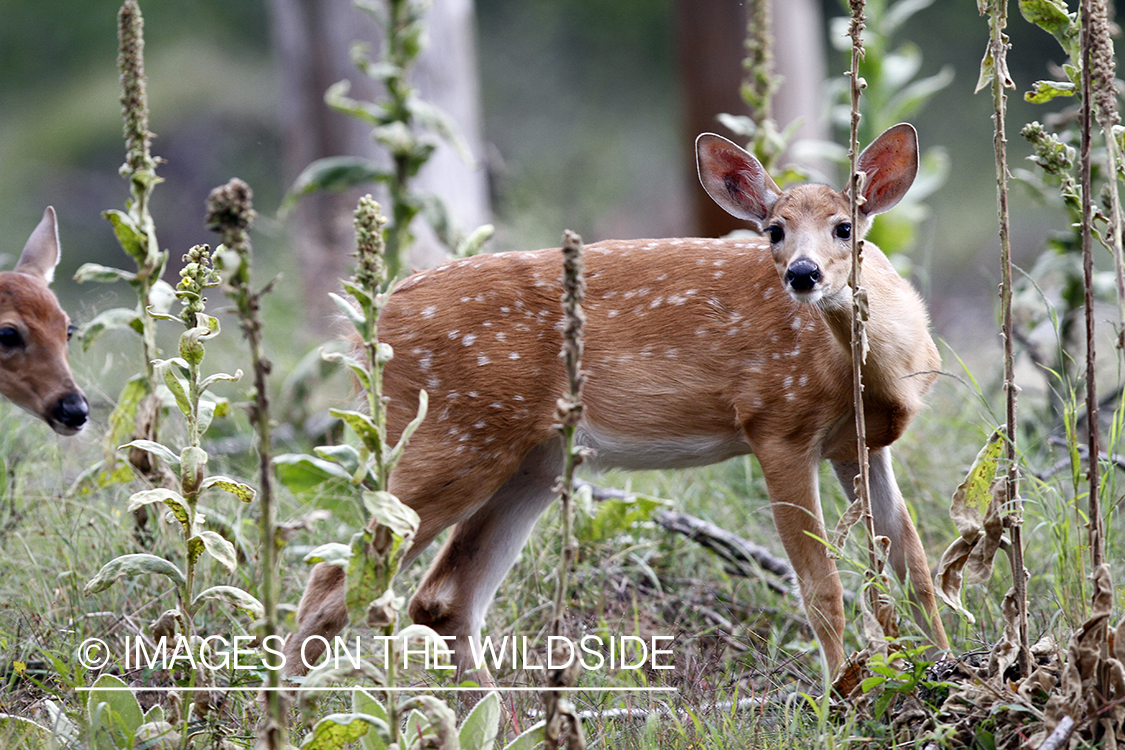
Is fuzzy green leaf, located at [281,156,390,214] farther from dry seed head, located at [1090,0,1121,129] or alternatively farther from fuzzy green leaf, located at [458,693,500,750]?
dry seed head, located at [1090,0,1121,129]

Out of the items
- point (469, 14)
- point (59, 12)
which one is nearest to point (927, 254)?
point (469, 14)

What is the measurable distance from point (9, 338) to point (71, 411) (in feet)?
1.04

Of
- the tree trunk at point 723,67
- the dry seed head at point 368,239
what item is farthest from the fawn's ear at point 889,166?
the tree trunk at point 723,67

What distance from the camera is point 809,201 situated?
341 cm

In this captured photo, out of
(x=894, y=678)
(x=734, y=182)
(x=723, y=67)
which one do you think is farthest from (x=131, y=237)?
(x=723, y=67)

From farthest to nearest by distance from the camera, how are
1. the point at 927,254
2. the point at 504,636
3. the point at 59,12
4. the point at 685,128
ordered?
the point at 59,12
the point at 685,128
the point at 927,254
the point at 504,636

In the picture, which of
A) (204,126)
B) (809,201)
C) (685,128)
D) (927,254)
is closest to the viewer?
(809,201)

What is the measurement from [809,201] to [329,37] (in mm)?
4905

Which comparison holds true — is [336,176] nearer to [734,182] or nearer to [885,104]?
[734,182]

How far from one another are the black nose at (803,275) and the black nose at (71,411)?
224cm

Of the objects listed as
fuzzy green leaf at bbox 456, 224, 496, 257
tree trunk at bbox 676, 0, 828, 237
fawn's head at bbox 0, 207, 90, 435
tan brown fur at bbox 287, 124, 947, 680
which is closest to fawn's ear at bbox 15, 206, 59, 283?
fawn's head at bbox 0, 207, 90, 435

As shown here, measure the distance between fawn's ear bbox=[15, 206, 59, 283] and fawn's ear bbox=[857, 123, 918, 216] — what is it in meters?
2.69

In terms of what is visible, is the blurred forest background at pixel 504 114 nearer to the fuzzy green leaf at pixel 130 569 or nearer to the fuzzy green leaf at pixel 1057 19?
the fuzzy green leaf at pixel 1057 19

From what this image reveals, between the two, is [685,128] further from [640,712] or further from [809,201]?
[640,712]
